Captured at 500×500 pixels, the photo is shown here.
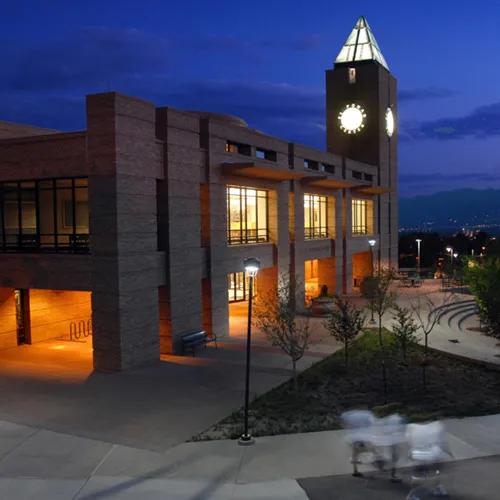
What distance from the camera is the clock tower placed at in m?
47.5

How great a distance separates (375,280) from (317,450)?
20.6 m

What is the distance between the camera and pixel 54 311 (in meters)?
25.3

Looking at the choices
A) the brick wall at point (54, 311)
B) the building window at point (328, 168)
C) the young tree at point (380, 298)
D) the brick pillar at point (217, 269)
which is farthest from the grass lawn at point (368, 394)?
the building window at point (328, 168)

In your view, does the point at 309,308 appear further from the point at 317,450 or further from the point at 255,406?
the point at 317,450

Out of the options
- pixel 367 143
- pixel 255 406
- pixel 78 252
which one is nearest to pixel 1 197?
pixel 78 252

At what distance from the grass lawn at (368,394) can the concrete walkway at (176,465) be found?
40.7 inches

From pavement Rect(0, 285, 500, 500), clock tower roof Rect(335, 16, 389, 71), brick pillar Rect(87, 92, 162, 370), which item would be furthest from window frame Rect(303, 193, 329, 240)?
pavement Rect(0, 285, 500, 500)

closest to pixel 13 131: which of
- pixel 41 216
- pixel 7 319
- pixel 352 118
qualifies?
pixel 41 216

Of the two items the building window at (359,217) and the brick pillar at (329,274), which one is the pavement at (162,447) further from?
the building window at (359,217)

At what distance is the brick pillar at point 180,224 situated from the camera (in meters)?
22.3

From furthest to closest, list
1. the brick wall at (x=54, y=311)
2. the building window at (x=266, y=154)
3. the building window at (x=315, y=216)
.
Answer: the building window at (x=315, y=216)
the building window at (x=266, y=154)
the brick wall at (x=54, y=311)

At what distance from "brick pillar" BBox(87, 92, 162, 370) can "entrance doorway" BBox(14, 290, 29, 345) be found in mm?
5516

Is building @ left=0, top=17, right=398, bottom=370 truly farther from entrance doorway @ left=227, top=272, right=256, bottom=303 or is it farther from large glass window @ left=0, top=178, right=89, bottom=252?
entrance doorway @ left=227, top=272, right=256, bottom=303

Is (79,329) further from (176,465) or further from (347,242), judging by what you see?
(347,242)
